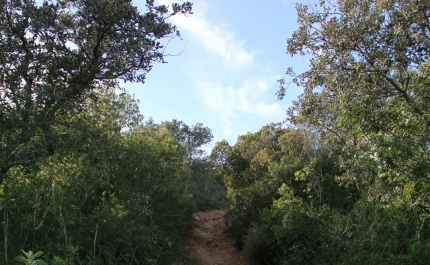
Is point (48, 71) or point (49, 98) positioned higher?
point (48, 71)

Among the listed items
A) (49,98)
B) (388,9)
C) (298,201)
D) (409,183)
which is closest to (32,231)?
(49,98)

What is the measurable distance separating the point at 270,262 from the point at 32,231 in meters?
9.46

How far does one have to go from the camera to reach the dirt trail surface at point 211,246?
53.9 ft

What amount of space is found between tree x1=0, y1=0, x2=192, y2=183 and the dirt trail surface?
1008 cm

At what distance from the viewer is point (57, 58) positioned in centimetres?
611

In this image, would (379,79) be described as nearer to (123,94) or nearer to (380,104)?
(380,104)

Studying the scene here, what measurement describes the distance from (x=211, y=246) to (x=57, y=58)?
15.3 meters

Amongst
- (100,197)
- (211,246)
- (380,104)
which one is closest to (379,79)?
(380,104)

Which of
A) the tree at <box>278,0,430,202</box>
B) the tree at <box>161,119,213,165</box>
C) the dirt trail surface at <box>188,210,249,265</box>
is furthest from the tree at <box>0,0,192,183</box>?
the tree at <box>161,119,213,165</box>

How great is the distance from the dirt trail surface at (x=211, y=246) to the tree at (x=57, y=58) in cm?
1008

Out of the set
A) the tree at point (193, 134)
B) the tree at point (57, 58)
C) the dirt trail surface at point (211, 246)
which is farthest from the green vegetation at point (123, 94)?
the tree at point (193, 134)

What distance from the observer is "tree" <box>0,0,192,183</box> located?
18.5ft

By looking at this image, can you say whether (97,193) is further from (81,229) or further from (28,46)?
(28,46)

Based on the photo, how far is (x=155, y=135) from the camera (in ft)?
Result: 52.1
